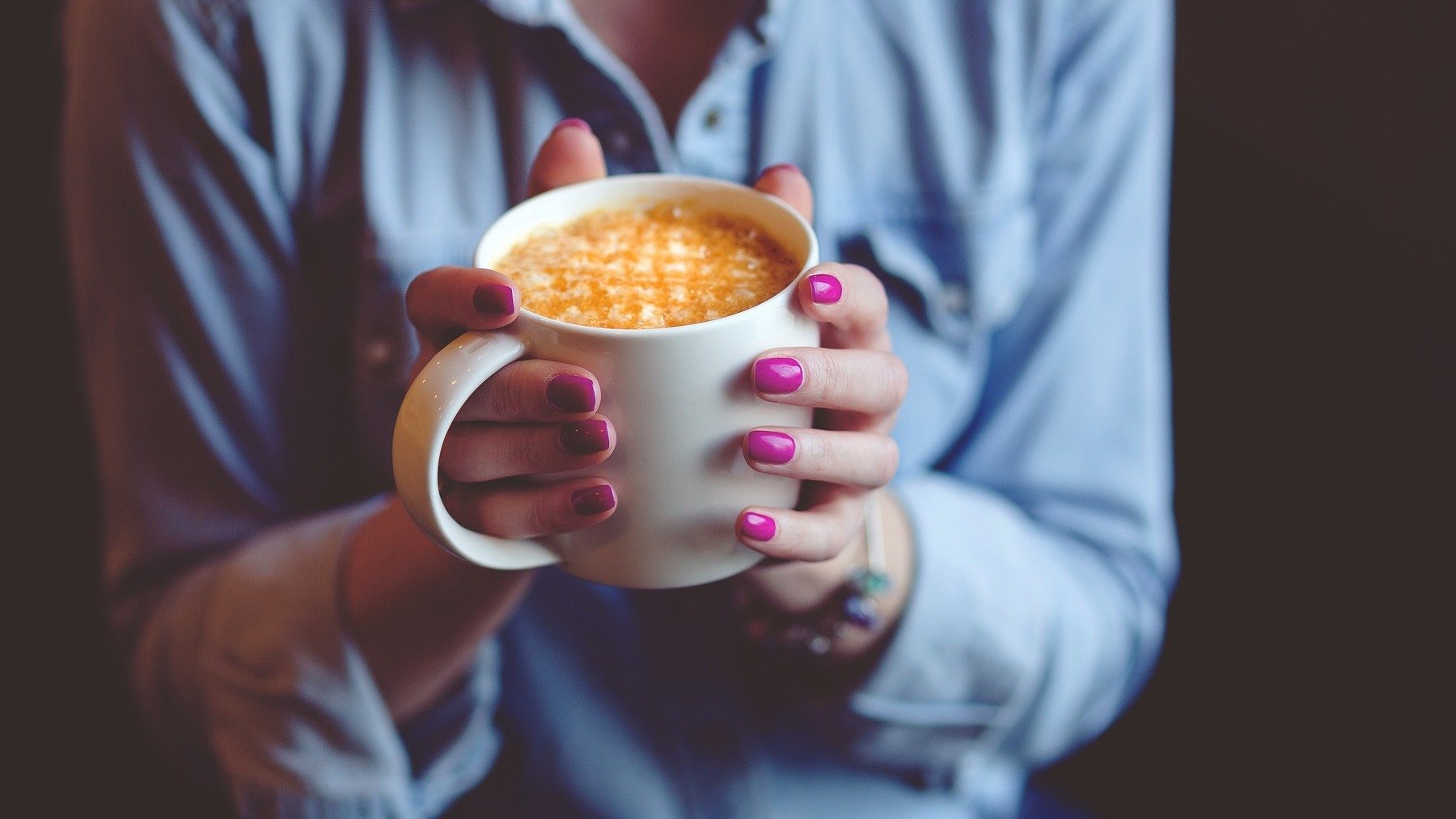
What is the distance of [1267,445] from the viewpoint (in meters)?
1.33

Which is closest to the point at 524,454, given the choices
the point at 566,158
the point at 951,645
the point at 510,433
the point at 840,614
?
the point at 510,433

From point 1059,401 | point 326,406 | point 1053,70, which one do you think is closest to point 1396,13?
point 1053,70

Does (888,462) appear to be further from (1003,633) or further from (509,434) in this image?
(1003,633)

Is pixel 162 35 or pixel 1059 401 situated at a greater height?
pixel 162 35

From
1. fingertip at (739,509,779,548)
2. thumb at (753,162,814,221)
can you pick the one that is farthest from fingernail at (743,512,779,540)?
thumb at (753,162,814,221)

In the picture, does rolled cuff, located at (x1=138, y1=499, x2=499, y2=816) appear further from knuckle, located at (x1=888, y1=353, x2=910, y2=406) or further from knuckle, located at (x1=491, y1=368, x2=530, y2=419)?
knuckle, located at (x1=888, y1=353, x2=910, y2=406)

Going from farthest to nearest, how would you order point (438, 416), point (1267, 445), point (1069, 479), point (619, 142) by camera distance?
point (1267, 445) < point (1069, 479) < point (619, 142) < point (438, 416)

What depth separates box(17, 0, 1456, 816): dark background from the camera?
1151 mm

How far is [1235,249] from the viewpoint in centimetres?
138

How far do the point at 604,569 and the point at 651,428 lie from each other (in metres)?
0.12

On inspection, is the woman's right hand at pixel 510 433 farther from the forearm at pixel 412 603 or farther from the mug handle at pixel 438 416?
the forearm at pixel 412 603

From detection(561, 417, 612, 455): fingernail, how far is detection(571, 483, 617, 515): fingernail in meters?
0.03

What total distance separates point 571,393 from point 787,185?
0.83ft

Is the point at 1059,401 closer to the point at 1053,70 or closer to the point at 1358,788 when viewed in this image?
the point at 1053,70
